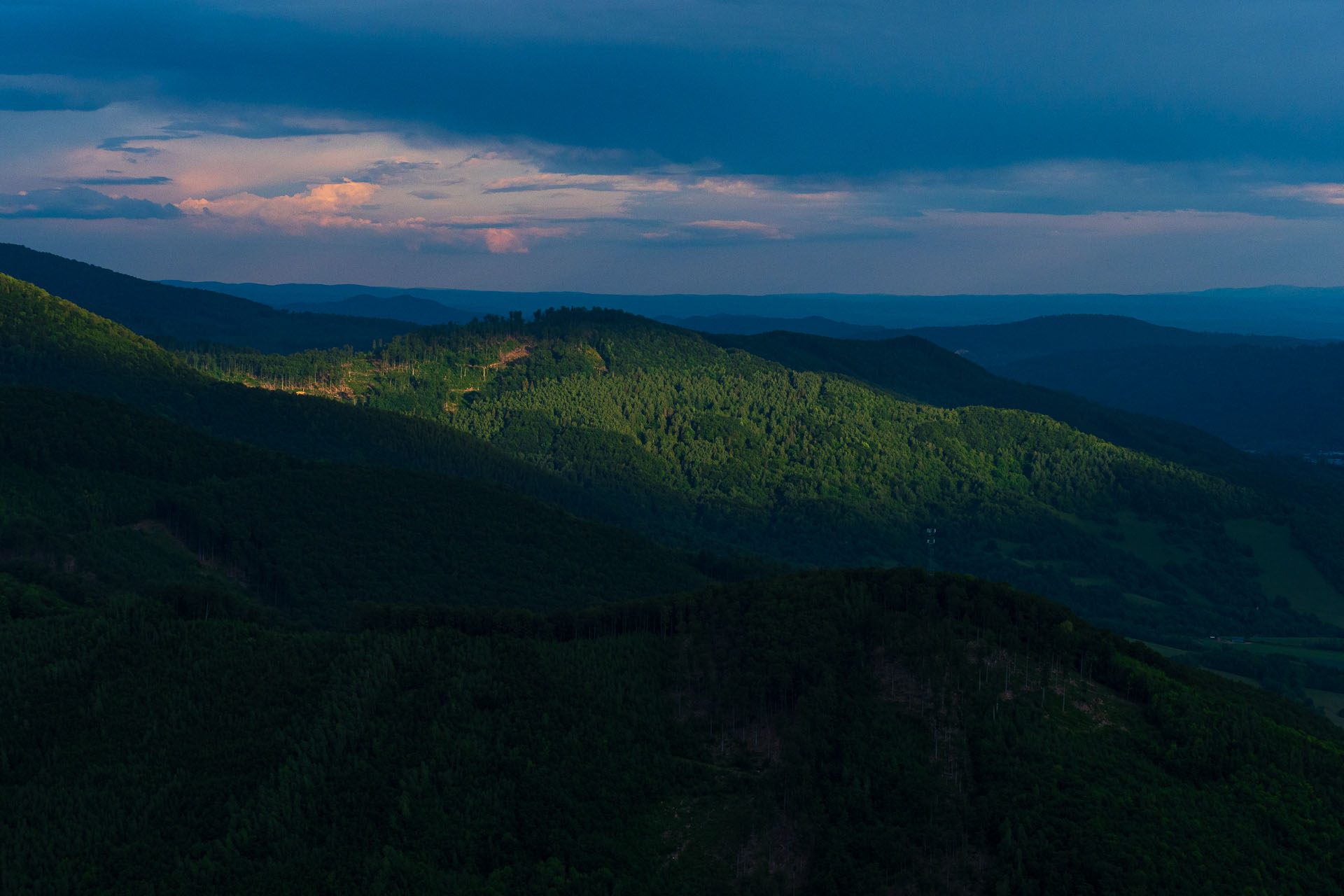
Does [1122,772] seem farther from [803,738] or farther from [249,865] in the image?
[249,865]

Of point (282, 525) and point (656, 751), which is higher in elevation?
point (656, 751)

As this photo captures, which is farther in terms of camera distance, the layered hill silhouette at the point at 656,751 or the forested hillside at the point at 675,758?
the layered hill silhouette at the point at 656,751

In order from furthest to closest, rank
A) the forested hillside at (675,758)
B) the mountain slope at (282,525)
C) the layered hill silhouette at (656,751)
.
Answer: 1. the mountain slope at (282,525)
2. the layered hill silhouette at (656,751)
3. the forested hillside at (675,758)

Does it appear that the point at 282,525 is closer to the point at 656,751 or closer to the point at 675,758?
the point at 656,751

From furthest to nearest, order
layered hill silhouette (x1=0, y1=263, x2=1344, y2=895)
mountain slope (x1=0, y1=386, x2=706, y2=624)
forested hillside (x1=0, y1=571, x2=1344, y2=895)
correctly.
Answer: mountain slope (x1=0, y1=386, x2=706, y2=624) → layered hill silhouette (x1=0, y1=263, x2=1344, y2=895) → forested hillside (x1=0, y1=571, x2=1344, y2=895)

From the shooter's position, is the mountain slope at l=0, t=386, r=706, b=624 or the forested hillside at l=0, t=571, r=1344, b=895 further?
the mountain slope at l=0, t=386, r=706, b=624

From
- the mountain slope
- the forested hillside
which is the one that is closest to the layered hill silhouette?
the forested hillside

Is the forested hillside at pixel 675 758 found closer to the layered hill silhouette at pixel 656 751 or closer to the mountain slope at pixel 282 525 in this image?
the layered hill silhouette at pixel 656 751


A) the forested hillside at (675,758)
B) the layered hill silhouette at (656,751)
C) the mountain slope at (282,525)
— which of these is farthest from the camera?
the mountain slope at (282,525)

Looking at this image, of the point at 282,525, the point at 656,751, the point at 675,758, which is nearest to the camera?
the point at 656,751

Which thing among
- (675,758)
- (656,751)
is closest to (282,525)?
(656,751)

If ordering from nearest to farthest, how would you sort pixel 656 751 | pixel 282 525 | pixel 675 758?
1. pixel 656 751
2. pixel 675 758
3. pixel 282 525

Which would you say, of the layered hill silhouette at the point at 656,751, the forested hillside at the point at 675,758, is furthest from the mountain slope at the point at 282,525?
the forested hillside at the point at 675,758

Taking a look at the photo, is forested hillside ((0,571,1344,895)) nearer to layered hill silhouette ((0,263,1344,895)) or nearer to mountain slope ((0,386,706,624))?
layered hill silhouette ((0,263,1344,895))
